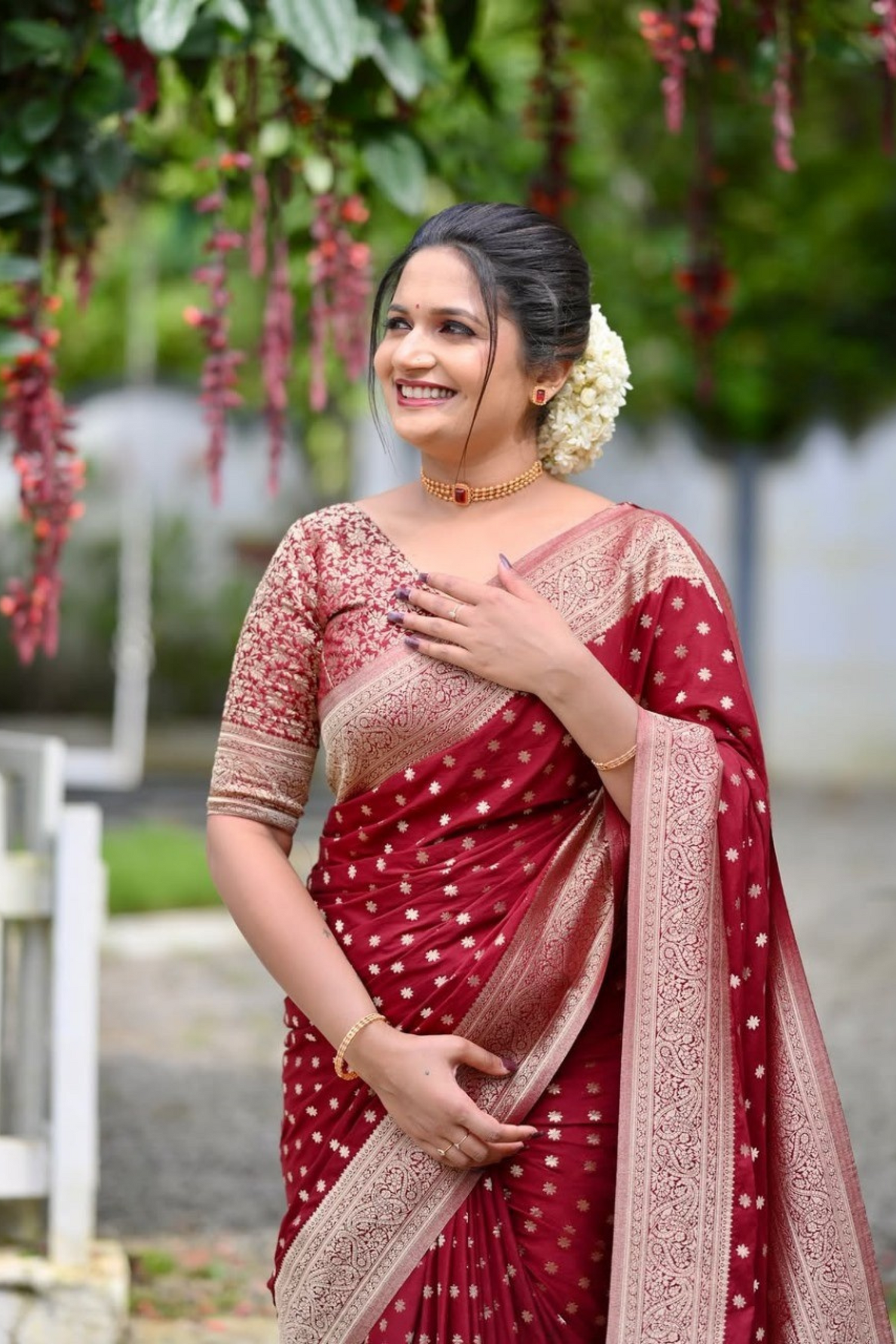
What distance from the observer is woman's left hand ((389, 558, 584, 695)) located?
6.22 feet

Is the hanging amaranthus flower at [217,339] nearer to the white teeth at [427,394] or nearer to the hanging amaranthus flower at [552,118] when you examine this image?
the hanging amaranthus flower at [552,118]

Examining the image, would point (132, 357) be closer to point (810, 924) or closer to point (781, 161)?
point (810, 924)

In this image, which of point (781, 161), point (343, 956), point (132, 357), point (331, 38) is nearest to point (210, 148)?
point (331, 38)

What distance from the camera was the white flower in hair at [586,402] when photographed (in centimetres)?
204

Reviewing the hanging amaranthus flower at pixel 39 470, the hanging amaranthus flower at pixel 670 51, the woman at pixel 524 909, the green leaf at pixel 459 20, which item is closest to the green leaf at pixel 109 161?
the hanging amaranthus flower at pixel 39 470

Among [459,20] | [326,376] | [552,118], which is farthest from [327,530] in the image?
[326,376]

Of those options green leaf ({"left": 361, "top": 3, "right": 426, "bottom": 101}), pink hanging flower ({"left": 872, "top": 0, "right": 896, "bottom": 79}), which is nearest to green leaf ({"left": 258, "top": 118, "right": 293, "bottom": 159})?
green leaf ({"left": 361, "top": 3, "right": 426, "bottom": 101})

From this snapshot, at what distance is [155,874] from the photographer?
25.9 feet

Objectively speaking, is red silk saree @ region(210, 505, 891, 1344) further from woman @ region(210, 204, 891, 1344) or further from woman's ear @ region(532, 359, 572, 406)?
woman's ear @ region(532, 359, 572, 406)

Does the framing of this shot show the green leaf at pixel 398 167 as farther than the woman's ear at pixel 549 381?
Yes

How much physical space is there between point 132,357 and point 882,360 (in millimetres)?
4465

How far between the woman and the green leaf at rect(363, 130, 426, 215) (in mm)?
1014

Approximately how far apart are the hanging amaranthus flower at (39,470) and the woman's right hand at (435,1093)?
1275 mm

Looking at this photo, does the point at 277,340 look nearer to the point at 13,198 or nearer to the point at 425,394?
the point at 13,198
